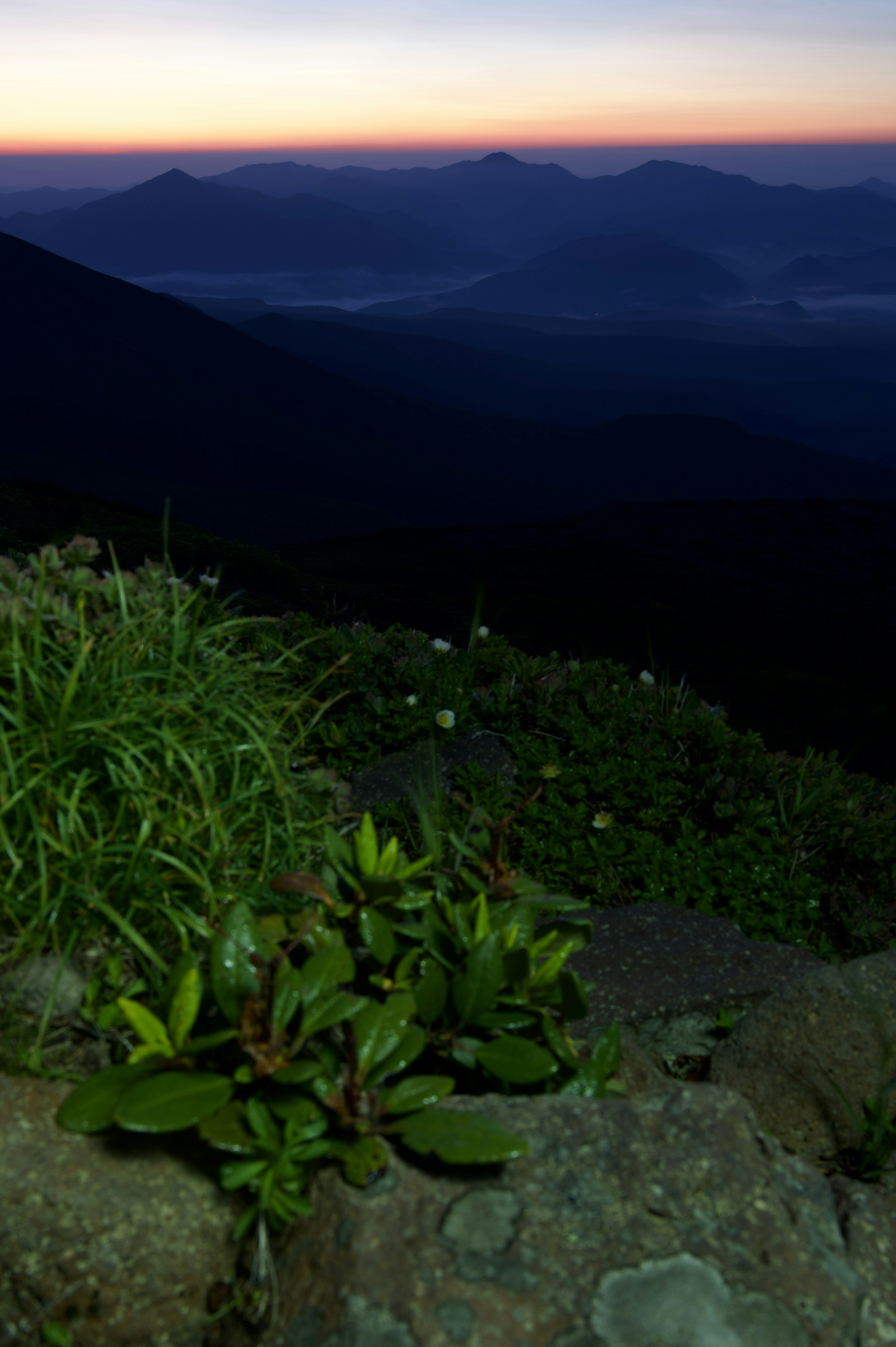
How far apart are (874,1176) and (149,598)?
3365 mm

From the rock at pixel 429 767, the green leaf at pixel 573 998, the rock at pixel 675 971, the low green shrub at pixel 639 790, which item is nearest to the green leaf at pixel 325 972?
the green leaf at pixel 573 998

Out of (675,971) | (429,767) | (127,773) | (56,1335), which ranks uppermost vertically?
(127,773)

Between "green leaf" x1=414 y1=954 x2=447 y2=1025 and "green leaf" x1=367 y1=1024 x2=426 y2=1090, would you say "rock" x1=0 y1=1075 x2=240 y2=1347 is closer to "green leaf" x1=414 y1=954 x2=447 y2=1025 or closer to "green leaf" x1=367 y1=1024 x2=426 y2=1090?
"green leaf" x1=367 y1=1024 x2=426 y2=1090

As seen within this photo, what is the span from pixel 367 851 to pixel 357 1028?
0.71m

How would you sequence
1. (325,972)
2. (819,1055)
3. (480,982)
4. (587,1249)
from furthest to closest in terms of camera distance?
(819,1055) → (480,982) → (325,972) → (587,1249)

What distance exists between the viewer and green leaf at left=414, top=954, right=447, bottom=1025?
278cm

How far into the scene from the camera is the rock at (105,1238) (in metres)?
2.20

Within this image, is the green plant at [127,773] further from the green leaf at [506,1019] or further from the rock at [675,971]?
the rock at [675,971]

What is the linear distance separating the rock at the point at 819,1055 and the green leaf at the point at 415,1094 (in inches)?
59.1

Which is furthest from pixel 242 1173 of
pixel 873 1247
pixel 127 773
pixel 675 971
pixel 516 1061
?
pixel 675 971

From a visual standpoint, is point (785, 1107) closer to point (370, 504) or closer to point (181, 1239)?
point (181, 1239)

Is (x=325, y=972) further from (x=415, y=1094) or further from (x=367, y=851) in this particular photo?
(x=367, y=851)

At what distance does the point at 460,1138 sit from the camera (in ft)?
7.43

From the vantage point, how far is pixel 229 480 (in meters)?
183
